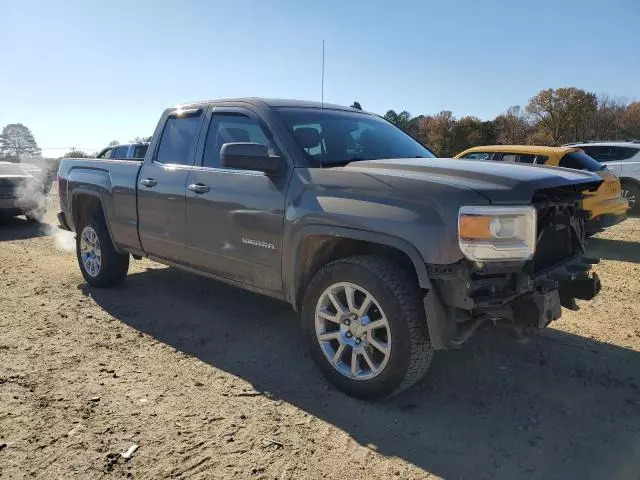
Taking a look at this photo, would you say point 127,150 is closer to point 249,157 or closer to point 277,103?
point 277,103

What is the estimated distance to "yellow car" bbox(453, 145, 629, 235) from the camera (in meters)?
7.74

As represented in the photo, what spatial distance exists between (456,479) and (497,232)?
49.9 inches

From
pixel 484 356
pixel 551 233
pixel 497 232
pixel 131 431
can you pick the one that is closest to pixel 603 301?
pixel 484 356

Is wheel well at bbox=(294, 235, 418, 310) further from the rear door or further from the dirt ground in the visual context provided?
the rear door

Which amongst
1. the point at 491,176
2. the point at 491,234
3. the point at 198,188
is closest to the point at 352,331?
the point at 491,234

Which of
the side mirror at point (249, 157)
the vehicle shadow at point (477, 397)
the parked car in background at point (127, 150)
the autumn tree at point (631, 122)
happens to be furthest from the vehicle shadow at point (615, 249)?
the autumn tree at point (631, 122)

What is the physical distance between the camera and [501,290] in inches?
113

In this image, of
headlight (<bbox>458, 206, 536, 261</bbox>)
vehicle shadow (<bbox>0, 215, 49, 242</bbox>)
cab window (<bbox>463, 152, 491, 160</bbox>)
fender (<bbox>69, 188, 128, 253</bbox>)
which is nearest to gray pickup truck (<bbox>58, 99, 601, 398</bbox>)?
headlight (<bbox>458, 206, 536, 261</bbox>)

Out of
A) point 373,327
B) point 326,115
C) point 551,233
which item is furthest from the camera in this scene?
point 326,115

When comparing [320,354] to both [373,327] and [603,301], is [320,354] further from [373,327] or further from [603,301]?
[603,301]

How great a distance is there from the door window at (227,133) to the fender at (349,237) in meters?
0.96

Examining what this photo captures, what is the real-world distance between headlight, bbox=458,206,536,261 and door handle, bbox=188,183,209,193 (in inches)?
86.3

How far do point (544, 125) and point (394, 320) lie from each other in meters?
34.7

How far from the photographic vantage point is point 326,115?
4246mm
